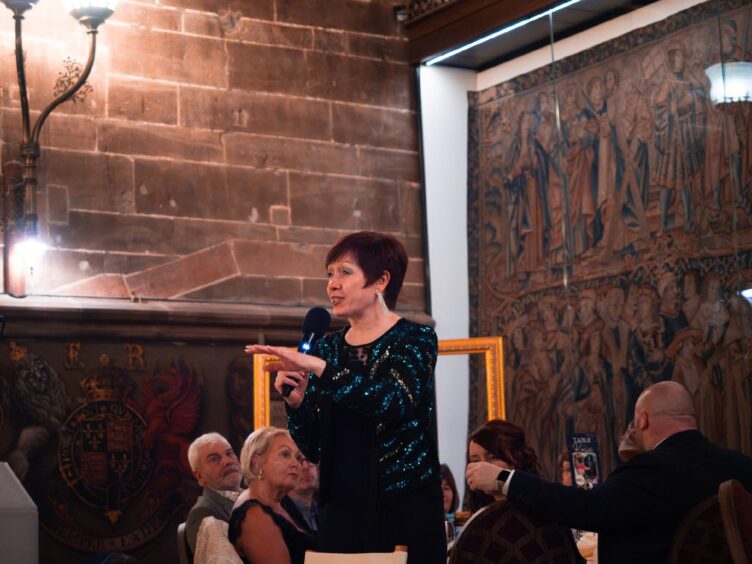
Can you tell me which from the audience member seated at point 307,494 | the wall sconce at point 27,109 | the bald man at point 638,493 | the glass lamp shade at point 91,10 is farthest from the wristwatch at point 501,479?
the glass lamp shade at point 91,10

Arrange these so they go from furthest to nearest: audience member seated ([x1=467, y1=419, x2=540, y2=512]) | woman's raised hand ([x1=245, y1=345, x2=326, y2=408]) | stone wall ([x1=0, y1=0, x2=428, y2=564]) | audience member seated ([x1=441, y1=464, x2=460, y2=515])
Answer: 1. audience member seated ([x1=441, y1=464, x2=460, y2=515])
2. stone wall ([x1=0, y1=0, x2=428, y2=564])
3. audience member seated ([x1=467, y1=419, x2=540, y2=512])
4. woman's raised hand ([x1=245, y1=345, x2=326, y2=408])

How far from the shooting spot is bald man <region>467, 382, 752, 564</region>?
4.06m

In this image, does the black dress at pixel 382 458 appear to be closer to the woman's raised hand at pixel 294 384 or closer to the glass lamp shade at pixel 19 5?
the woman's raised hand at pixel 294 384

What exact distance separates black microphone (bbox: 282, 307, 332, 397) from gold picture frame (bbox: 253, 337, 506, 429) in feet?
14.8

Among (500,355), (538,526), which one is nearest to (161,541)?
(500,355)

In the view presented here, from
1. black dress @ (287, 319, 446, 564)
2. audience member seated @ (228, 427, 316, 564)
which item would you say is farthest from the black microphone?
audience member seated @ (228, 427, 316, 564)

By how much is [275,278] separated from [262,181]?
2.30ft

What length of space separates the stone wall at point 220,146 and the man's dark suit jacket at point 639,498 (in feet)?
16.3

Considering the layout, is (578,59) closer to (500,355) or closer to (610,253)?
(610,253)

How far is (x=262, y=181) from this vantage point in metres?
9.26

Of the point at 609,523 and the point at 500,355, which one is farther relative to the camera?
the point at 500,355

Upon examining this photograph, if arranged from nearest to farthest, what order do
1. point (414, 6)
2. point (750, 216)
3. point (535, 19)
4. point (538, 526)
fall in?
point (538, 526), point (750, 216), point (535, 19), point (414, 6)

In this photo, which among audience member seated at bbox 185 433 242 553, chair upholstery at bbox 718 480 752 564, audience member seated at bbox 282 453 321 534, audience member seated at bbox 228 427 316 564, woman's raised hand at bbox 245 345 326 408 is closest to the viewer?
woman's raised hand at bbox 245 345 326 408

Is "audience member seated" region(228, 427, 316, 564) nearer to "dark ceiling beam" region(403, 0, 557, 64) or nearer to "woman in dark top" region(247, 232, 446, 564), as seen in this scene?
"woman in dark top" region(247, 232, 446, 564)
